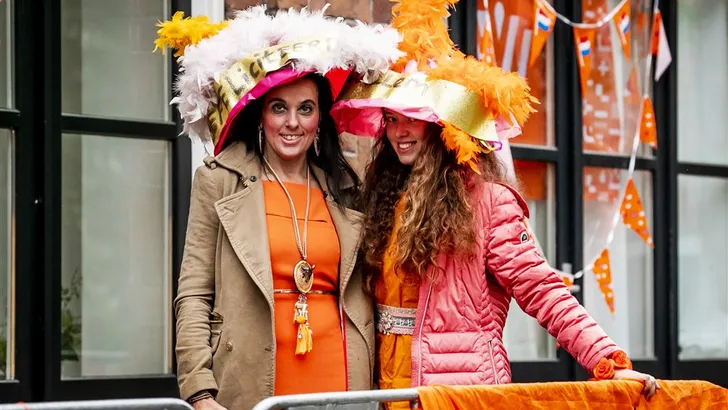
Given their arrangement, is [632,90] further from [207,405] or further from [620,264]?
[207,405]

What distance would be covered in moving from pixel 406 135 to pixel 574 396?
1040mm

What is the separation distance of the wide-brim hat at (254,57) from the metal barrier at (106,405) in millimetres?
1364

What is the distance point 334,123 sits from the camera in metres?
4.59

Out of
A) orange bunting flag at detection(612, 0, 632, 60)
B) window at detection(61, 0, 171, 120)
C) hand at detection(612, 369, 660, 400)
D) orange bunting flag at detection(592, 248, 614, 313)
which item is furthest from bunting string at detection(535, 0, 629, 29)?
hand at detection(612, 369, 660, 400)

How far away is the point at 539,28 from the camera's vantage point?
7.40 meters

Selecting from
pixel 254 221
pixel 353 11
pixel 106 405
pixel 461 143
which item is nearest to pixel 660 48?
pixel 353 11

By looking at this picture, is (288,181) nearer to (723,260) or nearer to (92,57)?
(92,57)

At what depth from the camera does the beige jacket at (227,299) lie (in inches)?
164

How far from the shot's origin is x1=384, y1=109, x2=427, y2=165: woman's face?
4.37m

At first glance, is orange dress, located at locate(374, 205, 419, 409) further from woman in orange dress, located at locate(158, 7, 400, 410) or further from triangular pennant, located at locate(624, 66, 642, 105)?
triangular pennant, located at locate(624, 66, 642, 105)

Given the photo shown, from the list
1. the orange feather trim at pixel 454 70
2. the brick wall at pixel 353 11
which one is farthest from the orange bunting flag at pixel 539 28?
the orange feather trim at pixel 454 70

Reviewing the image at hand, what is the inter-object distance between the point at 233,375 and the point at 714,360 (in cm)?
491

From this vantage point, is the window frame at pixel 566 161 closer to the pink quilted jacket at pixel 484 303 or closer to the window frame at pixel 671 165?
the window frame at pixel 671 165

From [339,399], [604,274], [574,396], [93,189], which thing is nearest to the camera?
[339,399]
